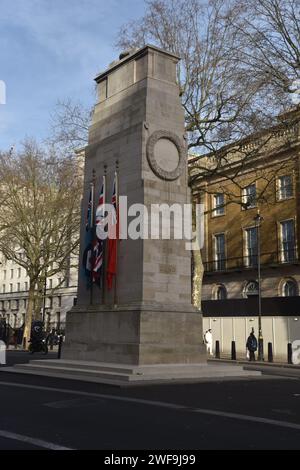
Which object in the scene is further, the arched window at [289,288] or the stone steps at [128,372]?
the arched window at [289,288]

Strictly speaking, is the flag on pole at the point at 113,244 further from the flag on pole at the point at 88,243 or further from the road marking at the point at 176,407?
the road marking at the point at 176,407

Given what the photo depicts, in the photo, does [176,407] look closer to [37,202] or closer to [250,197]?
[250,197]

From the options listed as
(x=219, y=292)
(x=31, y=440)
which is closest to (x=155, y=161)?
(x=31, y=440)

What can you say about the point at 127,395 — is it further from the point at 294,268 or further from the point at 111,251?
the point at 294,268

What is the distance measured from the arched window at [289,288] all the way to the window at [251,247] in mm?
3412

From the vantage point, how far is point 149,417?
316 inches

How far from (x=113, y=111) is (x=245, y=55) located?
8.53m

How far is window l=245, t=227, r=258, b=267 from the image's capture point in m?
42.6

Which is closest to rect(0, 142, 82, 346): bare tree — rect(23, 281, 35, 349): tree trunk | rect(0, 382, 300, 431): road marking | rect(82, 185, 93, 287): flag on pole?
rect(23, 281, 35, 349): tree trunk

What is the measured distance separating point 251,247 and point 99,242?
27.6 meters

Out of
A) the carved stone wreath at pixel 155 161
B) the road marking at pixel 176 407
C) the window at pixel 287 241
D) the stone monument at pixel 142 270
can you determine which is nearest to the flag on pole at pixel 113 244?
the stone monument at pixel 142 270

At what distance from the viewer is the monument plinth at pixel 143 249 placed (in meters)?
15.2

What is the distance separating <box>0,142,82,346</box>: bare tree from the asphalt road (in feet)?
81.3

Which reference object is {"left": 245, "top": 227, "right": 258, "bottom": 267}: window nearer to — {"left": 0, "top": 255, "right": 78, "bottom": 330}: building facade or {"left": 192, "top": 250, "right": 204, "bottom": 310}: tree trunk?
{"left": 192, "top": 250, "right": 204, "bottom": 310}: tree trunk
